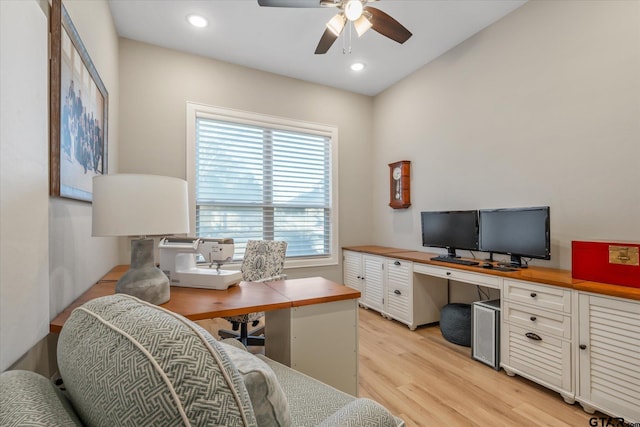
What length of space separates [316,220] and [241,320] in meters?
1.99

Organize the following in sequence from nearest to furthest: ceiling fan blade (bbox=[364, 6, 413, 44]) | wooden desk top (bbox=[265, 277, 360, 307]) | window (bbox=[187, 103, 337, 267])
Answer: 1. wooden desk top (bbox=[265, 277, 360, 307])
2. ceiling fan blade (bbox=[364, 6, 413, 44])
3. window (bbox=[187, 103, 337, 267])

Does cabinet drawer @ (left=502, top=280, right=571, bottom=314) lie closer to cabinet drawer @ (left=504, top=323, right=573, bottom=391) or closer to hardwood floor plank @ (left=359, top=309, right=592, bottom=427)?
cabinet drawer @ (left=504, top=323, right=573, bottom=391)

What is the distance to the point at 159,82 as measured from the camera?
310cm

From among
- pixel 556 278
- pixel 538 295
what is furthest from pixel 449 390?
pixel 556 278

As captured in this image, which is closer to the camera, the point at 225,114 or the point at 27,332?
the point at 27,332

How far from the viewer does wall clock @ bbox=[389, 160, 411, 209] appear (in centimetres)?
372

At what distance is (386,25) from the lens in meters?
2.25

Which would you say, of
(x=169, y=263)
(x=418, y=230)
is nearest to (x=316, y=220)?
(x=418, y=230)

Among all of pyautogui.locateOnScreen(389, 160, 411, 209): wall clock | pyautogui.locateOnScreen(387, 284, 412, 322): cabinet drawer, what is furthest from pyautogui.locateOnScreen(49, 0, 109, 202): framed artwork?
pyautogui.locateOnScreen(389, 160, 411, 209): wall clock

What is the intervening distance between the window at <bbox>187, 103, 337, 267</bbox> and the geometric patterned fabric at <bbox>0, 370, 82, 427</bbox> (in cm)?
269

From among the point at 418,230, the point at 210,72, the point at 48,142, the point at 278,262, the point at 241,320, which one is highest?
the point at 210,72

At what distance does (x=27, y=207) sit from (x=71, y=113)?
2.55 feet

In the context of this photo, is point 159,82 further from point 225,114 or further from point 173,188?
point 173,188

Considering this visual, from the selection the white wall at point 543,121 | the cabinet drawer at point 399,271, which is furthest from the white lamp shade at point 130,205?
the white wall at point 543,121
